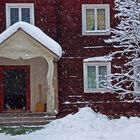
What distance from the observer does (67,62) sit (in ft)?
73.3

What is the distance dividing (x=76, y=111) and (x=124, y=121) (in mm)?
3653

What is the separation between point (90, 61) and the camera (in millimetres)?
22359

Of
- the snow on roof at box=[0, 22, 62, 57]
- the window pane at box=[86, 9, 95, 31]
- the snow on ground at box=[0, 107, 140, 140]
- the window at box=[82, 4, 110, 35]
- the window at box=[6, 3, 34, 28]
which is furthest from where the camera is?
the window pane at box=[86, 9, 95, 31]

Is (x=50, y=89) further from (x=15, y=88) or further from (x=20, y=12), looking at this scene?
(x=20, y=12)

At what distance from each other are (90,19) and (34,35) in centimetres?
333

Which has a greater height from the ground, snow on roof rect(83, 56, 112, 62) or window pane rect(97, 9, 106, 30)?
window pane rect(97, 9, 106, 30)

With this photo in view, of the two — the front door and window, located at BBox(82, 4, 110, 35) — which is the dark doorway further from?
window, located at BBox(82, 4, 110, 35)

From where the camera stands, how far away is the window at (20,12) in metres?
22.2

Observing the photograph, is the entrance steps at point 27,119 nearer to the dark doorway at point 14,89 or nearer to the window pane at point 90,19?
the dark doorway at point 14,89

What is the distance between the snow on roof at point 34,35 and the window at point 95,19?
2238 millimetres

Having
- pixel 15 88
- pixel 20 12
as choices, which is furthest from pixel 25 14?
pixel 15 88

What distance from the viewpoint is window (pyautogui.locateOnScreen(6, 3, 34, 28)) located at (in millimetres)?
22188

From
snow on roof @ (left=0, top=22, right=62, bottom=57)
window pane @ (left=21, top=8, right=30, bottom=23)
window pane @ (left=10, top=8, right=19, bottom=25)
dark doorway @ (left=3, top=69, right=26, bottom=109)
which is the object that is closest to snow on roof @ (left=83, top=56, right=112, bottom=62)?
snow on roof @ (left=0, top=22, right=62, bottom=57)

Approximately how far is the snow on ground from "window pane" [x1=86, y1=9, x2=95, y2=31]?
381 cm
